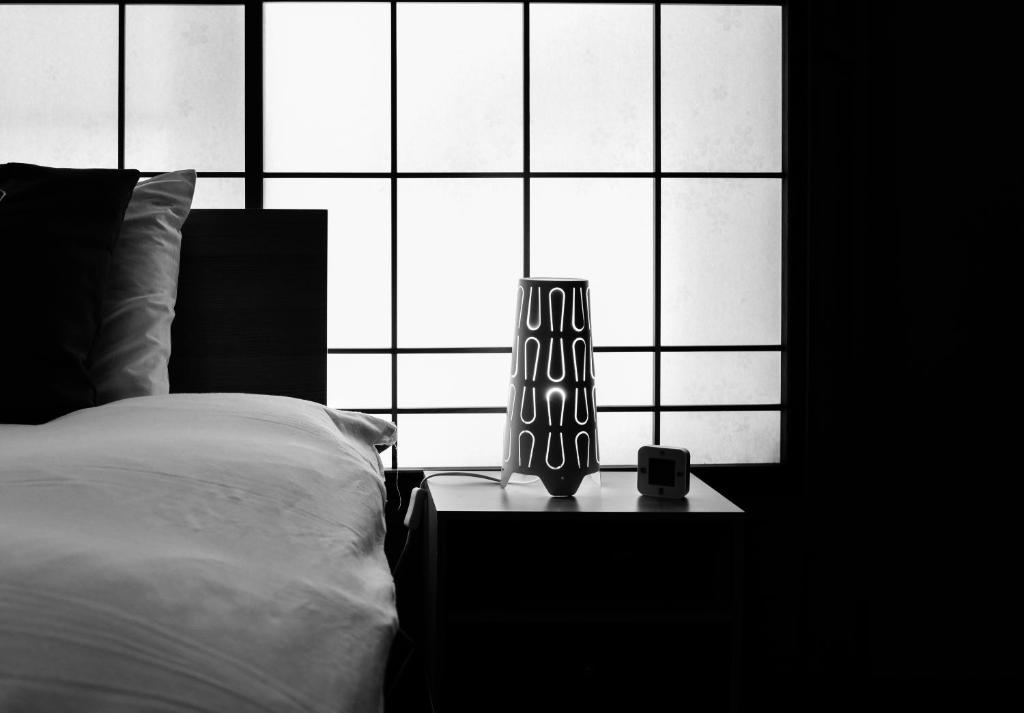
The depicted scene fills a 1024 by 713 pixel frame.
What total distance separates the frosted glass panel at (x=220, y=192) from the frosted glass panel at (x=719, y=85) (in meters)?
1.02

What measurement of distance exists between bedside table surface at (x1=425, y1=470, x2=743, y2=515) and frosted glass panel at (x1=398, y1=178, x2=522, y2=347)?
42cm

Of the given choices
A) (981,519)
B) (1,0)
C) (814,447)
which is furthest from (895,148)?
(1,0)

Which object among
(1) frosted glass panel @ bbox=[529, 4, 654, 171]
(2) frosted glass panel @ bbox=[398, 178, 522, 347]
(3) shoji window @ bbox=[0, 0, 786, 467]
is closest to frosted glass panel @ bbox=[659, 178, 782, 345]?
(3) shoji window @ bbox=[0, 0, 786, 467]

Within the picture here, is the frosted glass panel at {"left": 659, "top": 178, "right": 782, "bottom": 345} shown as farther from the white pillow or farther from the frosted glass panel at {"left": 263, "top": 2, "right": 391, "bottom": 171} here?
the white pillow

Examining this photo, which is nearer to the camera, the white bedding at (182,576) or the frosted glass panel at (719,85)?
the white bedding at (182,576)

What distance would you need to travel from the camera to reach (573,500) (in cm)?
177

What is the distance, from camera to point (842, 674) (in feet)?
7.09

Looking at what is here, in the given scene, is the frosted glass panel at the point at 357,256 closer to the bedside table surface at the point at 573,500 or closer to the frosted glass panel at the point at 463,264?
the frosted glass panel at the point at 463,264

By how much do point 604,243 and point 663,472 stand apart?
66 cm

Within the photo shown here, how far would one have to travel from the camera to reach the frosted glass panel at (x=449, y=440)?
87.4 inches

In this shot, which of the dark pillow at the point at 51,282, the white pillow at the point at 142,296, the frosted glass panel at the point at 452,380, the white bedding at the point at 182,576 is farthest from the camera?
the frosted glass panel at the point at 452,380

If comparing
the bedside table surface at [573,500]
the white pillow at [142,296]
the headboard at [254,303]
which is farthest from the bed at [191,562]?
the headboard at [254,303]

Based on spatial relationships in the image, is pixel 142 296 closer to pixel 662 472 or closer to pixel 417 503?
pixel 417 503

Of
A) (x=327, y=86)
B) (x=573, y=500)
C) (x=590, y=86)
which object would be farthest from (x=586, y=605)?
(x=327, y=86)
